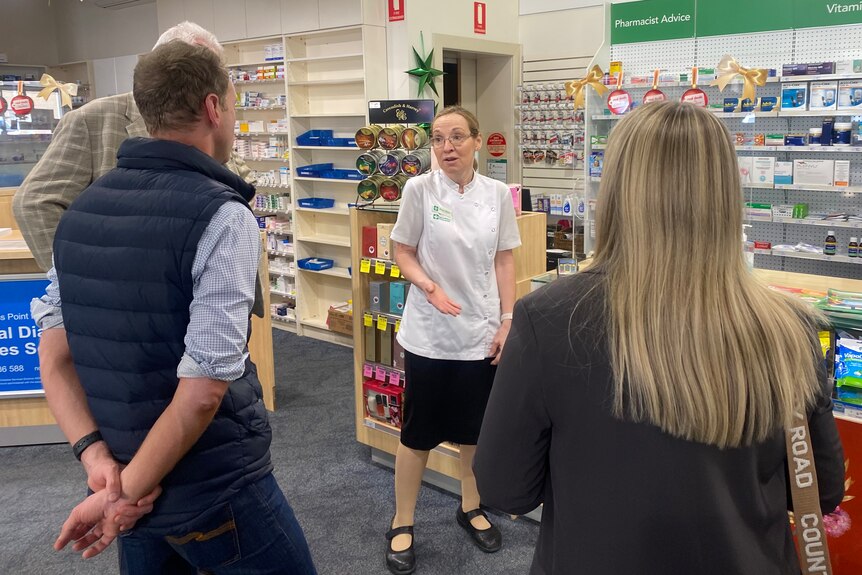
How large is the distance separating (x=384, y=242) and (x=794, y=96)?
144 inches

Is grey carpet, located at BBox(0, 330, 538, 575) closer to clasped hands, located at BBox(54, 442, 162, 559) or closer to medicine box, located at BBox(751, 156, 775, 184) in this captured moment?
clasped hands, located at BBox(54, 442, 162, 559)

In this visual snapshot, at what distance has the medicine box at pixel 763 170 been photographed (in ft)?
18.1

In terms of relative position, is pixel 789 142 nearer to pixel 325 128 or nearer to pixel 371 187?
pixel 371 187

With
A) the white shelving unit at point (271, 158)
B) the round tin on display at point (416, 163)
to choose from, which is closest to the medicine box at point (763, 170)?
the round tin on display at point (416, 163)

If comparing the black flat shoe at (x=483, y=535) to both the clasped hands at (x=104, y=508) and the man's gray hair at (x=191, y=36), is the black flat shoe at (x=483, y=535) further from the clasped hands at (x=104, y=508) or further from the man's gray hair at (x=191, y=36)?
the man's gray hair at (x=191, y=36)

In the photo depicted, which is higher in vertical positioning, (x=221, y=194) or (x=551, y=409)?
(x=221, y=194)

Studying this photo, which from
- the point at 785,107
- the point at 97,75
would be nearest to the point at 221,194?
the point at 785,107

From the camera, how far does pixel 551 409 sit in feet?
3.67

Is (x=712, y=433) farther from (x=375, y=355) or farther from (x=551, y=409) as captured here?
(x=375, y=355)

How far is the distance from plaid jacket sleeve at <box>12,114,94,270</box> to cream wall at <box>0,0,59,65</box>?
9304mm

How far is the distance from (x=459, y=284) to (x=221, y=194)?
1.58 m

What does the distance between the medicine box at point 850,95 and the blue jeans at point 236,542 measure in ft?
16.8

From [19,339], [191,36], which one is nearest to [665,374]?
[191,36]

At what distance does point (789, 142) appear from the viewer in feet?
17.6
